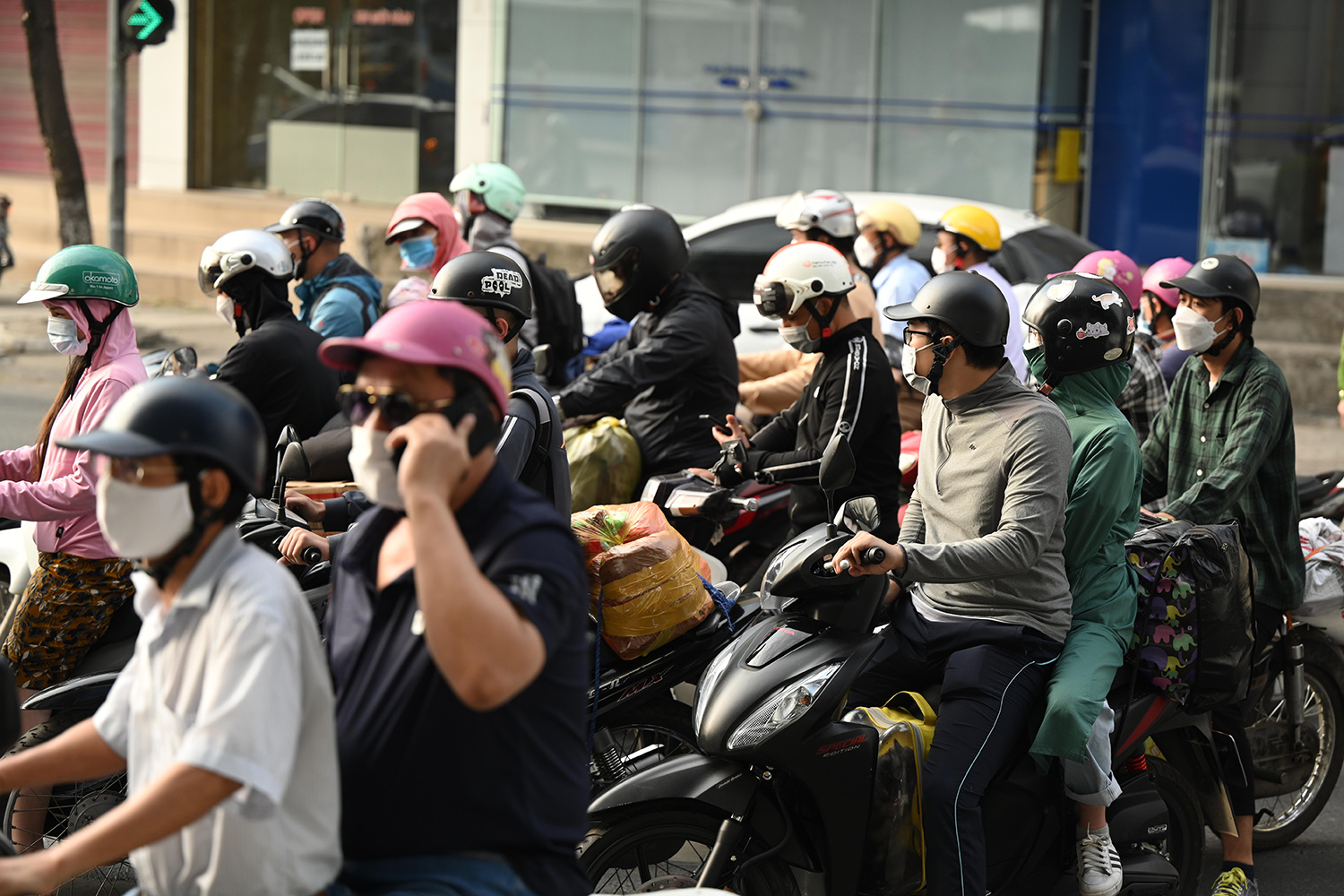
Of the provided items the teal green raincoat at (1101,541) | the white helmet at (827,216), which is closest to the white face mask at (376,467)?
the teal green raincoat at (1101,541)

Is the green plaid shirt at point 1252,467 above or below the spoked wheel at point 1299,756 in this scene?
above

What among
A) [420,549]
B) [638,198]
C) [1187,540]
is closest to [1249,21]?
[638,198]

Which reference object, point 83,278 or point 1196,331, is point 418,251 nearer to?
point 83,278

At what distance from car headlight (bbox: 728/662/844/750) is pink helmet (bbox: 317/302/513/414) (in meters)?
1.59

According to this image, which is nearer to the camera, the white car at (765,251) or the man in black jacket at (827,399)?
the man in black jacket at (827,399)

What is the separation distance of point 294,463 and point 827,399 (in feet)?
6.79

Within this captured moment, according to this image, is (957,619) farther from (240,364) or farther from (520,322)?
(240,364)

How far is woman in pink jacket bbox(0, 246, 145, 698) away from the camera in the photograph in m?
4.68

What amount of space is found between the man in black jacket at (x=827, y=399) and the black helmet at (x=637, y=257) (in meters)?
0.71

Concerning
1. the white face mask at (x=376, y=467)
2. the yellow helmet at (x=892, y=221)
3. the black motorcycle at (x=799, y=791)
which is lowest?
the black motorcycle at (x=799, y=791)

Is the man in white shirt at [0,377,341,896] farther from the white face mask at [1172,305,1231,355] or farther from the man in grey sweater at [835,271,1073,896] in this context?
the white face mask at [1172,305,1231,355]

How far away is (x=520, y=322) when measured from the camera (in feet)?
16.3

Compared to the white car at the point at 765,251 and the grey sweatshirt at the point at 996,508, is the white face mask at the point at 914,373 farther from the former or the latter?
the white car at the point at 765,251

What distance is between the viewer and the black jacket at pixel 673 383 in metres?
6.34
